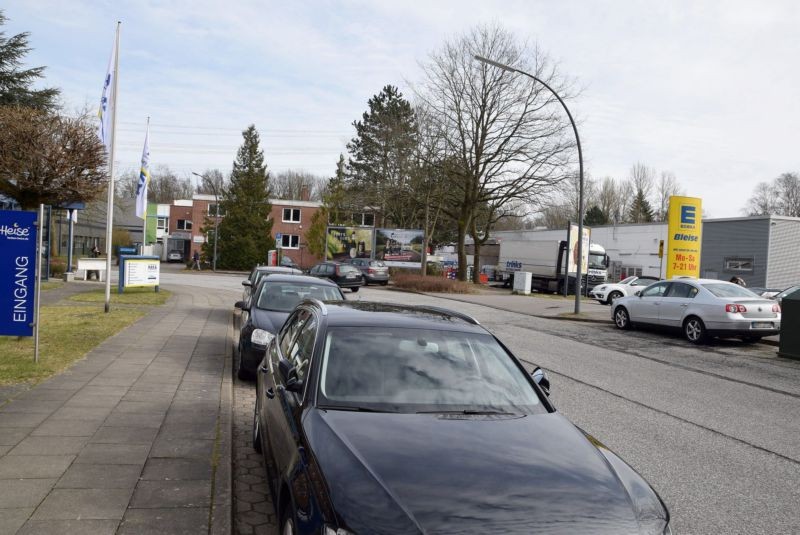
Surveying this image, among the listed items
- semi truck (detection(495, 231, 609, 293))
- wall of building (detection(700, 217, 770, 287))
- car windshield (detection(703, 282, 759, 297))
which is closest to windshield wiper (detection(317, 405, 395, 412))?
car windshield (detection(703, 282, 759, 297))

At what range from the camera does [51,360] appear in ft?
29.5

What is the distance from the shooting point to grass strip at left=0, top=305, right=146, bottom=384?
8234 mm

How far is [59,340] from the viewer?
10.8 m

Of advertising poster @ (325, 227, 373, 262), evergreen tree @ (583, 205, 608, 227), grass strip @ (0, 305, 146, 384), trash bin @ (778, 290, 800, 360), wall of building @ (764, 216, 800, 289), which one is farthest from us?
evergreen tree @ (583, 205, 608, 227)

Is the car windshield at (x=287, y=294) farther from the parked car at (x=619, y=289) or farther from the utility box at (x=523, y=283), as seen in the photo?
the utility box at (x=523, y=283)

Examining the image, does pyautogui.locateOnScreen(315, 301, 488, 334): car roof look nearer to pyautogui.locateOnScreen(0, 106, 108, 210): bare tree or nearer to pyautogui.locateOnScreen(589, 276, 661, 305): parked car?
pyautogui.locateOnScreen(0, 106, 108, 210): bare tree

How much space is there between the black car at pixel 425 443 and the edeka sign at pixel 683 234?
23132 millimetres

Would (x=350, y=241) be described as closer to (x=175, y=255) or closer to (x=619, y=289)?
(x=619, y=289)

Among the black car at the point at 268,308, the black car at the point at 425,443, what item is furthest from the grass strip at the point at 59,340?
the black car at the point at 425,443

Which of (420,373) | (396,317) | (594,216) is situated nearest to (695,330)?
(396,317)

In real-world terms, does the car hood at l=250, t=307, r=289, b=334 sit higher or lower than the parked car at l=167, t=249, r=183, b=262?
higher

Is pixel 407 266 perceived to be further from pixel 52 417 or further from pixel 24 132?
pixel 52 417

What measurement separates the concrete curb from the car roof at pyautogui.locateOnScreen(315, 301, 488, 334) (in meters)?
1.38

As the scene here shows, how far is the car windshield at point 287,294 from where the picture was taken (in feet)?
33.1
